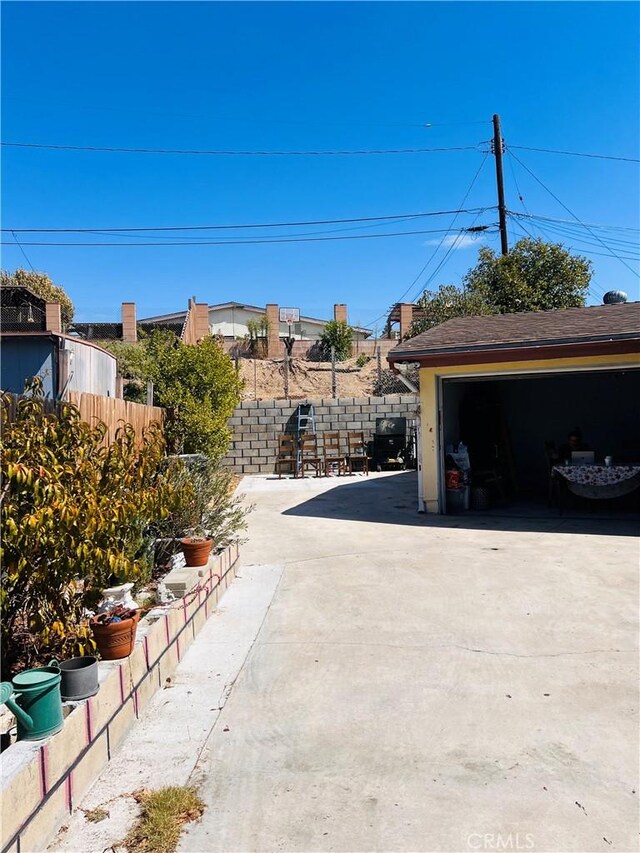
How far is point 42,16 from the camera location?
20.1 ft

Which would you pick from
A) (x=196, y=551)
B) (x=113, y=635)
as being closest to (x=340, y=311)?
(x=196, y=551)

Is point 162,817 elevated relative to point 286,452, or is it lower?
lower

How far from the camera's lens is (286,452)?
1584 centimetres

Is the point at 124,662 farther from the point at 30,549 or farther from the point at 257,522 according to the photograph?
the point at 257,522

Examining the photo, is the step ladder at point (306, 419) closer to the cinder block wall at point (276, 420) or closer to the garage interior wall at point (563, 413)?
the cinder block wall at point (276, 420)

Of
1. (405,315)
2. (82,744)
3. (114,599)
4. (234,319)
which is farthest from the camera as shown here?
(234,319)

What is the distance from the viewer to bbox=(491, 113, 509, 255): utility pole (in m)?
21.1

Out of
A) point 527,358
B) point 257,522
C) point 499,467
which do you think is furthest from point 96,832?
point 499,467

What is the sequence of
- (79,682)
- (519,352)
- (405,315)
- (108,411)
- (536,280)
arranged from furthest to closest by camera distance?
(405,315) → (536,280) → (519,352) → (108,411) → (79,682)

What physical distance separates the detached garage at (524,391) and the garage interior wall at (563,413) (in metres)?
0.02

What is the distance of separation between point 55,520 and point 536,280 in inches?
811

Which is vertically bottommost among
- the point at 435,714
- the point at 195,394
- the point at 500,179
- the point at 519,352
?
the point at 435,714

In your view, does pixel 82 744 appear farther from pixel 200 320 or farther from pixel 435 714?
pixel 200 320

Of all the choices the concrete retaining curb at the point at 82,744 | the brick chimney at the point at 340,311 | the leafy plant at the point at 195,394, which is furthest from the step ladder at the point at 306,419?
the brick chimney at the point at 340,311
